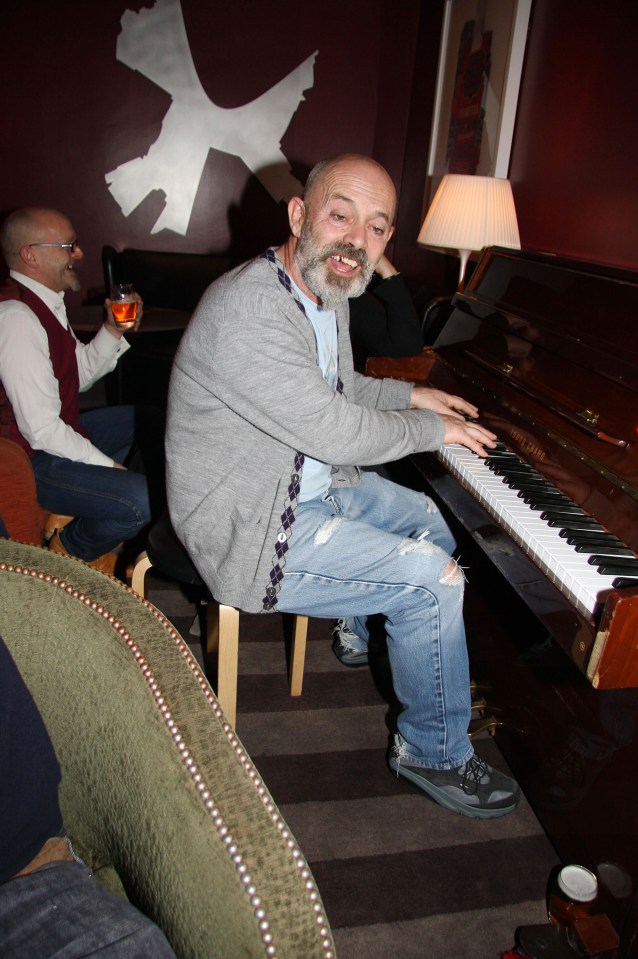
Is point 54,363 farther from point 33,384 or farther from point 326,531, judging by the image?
point 326,531

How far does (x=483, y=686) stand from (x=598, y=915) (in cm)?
69

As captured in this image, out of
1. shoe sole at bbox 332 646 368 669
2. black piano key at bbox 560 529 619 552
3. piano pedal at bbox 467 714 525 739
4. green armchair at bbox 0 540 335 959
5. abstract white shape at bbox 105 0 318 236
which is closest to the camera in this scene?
green armchair at bbox 0 540 335 959

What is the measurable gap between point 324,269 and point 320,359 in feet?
0.71

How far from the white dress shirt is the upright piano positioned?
1.11 meters

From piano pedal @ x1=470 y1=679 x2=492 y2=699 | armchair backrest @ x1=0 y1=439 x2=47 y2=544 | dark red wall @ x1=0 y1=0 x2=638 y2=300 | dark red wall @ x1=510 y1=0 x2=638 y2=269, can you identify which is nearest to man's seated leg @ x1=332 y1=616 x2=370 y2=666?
piano pedal @ x1=470 y1=679 x2=492 y2=699

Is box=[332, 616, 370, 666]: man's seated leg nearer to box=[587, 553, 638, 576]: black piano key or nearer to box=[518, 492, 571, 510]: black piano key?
box=[518, 492, 571, 510]: black piano key

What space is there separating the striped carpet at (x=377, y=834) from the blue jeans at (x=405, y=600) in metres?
0.19

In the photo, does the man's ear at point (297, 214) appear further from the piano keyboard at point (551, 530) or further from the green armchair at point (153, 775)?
the green armchair at point (153, 775)

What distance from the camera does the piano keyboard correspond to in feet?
3.74

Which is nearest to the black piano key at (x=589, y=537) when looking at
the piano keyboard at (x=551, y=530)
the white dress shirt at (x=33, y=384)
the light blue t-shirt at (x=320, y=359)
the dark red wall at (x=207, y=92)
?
the piano keyboard at (x=551, y=530)

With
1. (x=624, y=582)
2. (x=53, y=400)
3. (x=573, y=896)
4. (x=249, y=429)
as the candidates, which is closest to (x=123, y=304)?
(x=53, y=400)

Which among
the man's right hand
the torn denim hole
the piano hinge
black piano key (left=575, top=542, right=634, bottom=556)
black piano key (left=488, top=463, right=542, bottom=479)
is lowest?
the torn denim hole

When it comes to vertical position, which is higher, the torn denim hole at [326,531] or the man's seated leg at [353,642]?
the torn denim hole at [326,531]

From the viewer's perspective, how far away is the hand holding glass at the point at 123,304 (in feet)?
7.84
